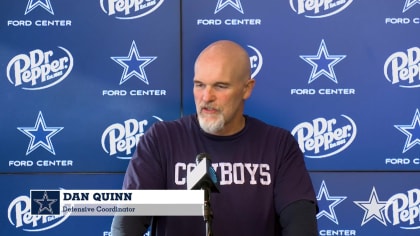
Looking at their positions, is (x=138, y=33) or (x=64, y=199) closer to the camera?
(x=64, y=199)

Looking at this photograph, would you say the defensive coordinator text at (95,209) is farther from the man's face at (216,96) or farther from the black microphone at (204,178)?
the man's face at (216,96)

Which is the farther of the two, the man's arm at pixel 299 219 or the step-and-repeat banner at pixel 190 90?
the step-and-repeat banner at pixel 190 90

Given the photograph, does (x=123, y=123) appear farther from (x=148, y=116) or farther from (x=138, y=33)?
(x=138, y=33)

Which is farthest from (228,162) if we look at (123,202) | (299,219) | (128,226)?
(123,202)

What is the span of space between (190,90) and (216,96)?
1.18m

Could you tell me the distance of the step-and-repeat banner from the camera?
312 centimetres

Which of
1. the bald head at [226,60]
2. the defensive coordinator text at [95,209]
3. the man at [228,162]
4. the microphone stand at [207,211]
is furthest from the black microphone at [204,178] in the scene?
the bald head at [226,60]

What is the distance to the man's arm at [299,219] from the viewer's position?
173cm

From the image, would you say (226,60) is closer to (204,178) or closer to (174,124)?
(174,124)

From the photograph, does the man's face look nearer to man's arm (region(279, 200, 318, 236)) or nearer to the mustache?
the mustache

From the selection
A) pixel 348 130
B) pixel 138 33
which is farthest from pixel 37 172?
pixel 348 130

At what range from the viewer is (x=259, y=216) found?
1879 mm

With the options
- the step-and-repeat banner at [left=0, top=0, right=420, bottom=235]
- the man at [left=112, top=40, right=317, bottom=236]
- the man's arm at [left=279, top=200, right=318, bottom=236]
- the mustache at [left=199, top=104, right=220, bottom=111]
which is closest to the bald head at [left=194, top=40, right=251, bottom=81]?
the man at [left=112, top=40, right=317, bottom=236]

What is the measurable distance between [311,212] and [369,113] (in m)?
1.42
